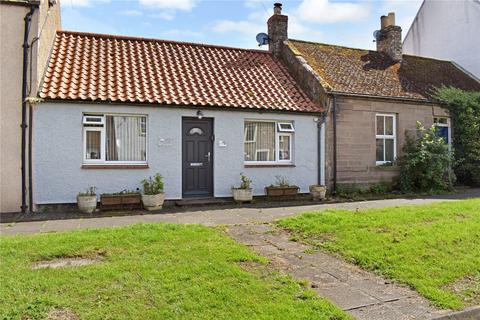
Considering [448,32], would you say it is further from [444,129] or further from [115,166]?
[115,166]

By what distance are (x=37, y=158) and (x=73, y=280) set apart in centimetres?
621

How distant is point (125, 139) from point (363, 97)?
8130 mm

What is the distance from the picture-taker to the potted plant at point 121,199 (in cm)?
966

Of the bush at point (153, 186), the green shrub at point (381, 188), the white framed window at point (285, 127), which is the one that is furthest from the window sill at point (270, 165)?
the green shrub at point (381, 188)

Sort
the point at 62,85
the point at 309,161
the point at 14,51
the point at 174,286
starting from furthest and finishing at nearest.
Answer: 1. the point at 309,161
2. the point at 62,85
3. the point at 14,51
4. the point at 174,286

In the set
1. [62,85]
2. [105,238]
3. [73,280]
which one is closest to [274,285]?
[73,280]

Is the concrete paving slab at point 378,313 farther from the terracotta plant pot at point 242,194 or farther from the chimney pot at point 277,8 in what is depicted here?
the chimney pot at point 277,8

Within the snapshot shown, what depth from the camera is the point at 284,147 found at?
12.4 meters

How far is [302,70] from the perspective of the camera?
1395 cm

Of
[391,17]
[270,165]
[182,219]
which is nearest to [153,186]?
[182,219]

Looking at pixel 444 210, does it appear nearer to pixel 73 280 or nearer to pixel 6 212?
pixel 73 280

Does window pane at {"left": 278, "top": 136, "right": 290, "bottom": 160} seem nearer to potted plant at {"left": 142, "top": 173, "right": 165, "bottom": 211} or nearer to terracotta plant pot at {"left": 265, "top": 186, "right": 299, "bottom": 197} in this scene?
terracotta plant pot at {"left": 265, "top": 186, "right": 299, "bottom": 197}

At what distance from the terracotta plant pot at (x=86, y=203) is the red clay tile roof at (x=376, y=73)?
8111mm

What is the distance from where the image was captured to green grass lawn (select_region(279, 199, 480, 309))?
187 inches
